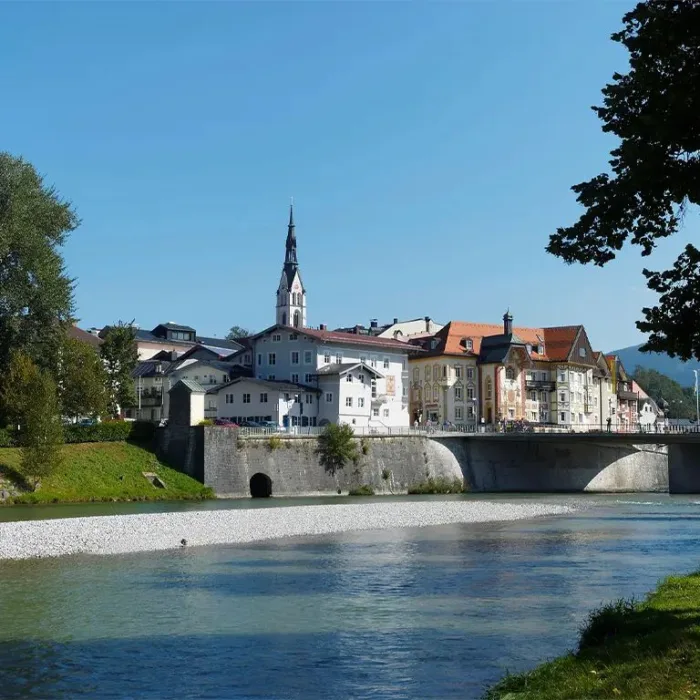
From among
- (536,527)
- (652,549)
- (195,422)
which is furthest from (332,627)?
(195,422)

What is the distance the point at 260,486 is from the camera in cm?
7938

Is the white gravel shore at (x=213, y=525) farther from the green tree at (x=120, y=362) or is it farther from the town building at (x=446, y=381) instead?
the town building at (x=446, y=381)

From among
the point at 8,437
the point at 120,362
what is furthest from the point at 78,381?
the point at 120,362

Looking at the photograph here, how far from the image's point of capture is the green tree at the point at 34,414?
215 feet

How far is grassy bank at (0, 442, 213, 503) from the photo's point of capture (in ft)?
216

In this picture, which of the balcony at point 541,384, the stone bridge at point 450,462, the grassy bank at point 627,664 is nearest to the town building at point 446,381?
the balcony at point 541,384

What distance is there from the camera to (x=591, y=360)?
125500mm

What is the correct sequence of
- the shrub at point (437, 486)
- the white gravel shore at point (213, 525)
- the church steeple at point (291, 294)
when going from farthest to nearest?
the church steeple at point (291, 294) < the shrub at point (437, 486) < the white gravel shore at point (213, 525)

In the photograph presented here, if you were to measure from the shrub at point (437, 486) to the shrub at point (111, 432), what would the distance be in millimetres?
22576

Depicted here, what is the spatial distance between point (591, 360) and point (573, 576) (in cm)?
9879

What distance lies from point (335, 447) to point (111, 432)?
58.1ft

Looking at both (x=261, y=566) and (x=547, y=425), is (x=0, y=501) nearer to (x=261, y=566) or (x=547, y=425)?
(x=261, y=566)

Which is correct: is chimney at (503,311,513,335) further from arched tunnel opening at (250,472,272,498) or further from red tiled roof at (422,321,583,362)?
arched tunnel opening at (250,472,272,498)

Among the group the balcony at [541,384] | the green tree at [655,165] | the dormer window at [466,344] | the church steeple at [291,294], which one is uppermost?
the church steeple at [291,294]
